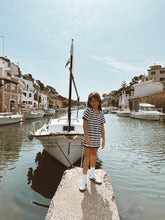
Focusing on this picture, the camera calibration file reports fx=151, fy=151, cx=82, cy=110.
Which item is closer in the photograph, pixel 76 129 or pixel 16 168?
pixel 16 168

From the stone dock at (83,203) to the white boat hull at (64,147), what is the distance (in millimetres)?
2401

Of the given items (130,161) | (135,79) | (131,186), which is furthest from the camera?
(135,79)

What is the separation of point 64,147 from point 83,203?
337 centimetres

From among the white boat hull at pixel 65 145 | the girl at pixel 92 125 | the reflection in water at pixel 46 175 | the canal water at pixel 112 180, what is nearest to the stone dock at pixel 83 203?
the girl at pixel 92 125

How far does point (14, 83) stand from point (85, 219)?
1485 inches

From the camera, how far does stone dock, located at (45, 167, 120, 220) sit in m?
2.80

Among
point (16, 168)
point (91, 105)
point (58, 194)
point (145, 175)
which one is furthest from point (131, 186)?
point (16, 168)

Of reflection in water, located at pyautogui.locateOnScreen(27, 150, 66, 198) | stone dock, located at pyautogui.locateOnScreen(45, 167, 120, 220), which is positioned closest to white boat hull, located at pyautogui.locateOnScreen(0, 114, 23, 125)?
reflection in water, located at pyautogui.locateOnScreen(27, 150, 66, 198)

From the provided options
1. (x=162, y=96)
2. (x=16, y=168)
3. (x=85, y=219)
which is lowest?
(x=16, y=168)

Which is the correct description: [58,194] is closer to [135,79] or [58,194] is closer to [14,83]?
[14,83]

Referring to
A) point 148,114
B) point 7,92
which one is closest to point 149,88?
point 148,114

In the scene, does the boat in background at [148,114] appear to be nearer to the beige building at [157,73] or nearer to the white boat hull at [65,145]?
the white boat hull at [65,145]

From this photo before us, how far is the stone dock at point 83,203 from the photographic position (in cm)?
280

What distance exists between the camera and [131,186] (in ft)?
17.0
